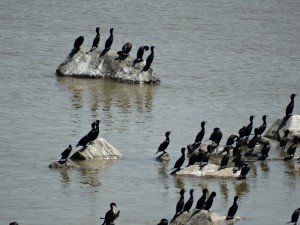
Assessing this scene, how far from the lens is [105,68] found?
3881cm

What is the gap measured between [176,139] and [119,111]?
141 inches

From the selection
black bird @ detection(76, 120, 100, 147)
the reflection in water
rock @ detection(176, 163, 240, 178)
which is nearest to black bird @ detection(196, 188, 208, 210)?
rock @ detection(176, 163, 240, 178)

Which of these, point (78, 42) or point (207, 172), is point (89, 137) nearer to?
point (207, 172)

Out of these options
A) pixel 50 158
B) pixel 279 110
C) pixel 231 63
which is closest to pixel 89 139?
pixel 50 158

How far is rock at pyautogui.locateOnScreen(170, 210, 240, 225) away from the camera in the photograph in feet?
72.9

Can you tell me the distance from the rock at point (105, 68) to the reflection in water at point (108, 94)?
286mm

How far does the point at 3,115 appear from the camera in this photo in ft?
106

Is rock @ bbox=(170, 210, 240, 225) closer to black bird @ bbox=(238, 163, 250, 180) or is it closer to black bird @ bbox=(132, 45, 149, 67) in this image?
black bird @ bbox=(238, 163, 250, 180)

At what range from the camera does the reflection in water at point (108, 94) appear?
34922 mm

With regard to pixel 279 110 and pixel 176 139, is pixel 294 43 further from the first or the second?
pixel 176 139

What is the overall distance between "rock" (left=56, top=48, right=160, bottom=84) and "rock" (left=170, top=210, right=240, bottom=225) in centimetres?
1575

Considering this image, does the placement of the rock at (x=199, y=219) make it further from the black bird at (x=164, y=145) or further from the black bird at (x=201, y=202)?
the black bird at (x=164, y=145)

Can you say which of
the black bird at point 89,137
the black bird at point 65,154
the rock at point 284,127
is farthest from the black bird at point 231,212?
the rock at point 284,127

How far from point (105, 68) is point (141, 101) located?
3298 mm
